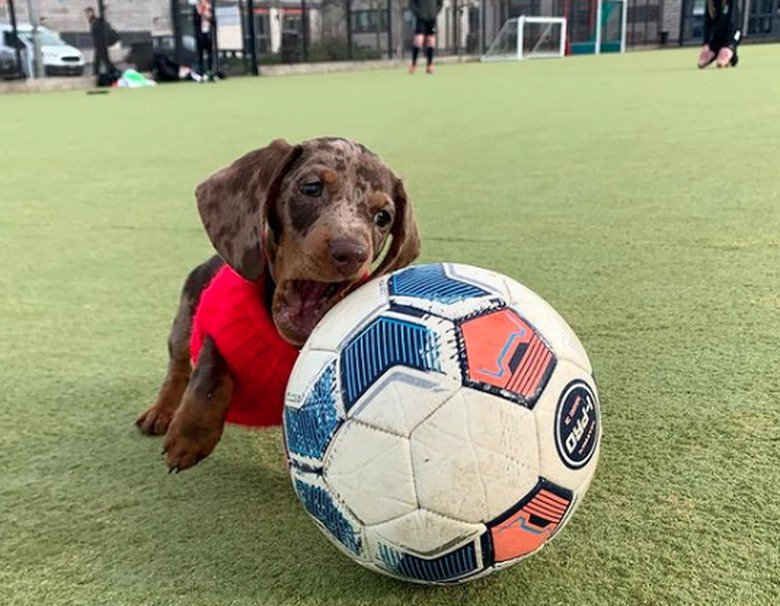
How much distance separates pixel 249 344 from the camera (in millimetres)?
1926

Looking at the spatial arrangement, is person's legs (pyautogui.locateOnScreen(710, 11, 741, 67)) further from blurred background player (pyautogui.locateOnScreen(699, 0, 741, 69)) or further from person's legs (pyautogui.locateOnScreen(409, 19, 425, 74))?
person's legs (pyautogui.locateOnScreen(409, 19, 425, 74))

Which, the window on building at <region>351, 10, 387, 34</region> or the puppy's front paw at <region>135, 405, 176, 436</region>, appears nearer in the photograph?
the puppy's front paw at <region>135, 405, 176, 436</region>

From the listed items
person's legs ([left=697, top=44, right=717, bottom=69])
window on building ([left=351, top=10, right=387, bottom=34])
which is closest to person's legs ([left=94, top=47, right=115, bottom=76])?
window on building ([left=351, top=10, right=387, bottom=34])

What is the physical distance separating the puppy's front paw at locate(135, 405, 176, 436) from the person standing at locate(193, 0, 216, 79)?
1921 cm

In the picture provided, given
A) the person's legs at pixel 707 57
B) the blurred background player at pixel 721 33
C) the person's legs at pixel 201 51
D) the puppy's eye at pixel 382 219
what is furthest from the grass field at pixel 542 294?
the person's legs at pixel 201 51

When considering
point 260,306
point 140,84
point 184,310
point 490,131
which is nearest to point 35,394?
point 184,310

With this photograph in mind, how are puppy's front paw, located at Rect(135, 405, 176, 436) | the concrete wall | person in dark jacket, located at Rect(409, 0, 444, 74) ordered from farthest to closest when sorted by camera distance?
the concrete wall, person in dark jacket, located at Rect(409, 0, 444, 74), puppy's front paw, located at Rect(135, 405, 176, 436)

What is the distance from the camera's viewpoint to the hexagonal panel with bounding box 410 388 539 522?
53.0 inches

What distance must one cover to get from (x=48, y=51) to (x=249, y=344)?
20.2 metres

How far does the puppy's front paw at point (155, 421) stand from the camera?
2.18 meters

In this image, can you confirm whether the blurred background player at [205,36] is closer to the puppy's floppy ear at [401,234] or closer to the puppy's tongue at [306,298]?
the puppy's floppy ear at [401,234]

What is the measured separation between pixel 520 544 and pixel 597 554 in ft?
0.81

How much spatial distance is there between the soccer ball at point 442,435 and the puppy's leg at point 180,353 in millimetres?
797

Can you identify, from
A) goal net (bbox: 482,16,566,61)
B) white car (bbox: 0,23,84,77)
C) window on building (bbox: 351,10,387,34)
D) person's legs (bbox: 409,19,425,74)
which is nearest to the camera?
white car (bbox: 0,23,84,77)
